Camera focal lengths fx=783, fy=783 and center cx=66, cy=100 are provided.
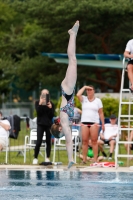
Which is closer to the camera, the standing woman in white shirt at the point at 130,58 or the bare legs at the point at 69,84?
the bare legs at the point at 69,84

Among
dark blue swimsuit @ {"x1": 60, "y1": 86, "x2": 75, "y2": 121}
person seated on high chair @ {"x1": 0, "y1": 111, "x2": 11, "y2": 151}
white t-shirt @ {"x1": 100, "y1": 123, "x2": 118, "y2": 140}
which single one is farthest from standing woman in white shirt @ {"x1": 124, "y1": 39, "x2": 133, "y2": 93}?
white t-shirt @ {"x1": 100, "y1": 123, "x2": 118, "y2": 140}

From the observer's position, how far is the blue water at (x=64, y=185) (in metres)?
12.1

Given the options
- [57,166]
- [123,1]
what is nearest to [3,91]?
[123,1]

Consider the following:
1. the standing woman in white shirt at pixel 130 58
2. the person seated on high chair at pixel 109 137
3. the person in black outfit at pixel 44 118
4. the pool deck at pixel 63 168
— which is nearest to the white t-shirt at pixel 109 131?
the person seated on high chair at pixel 109 137

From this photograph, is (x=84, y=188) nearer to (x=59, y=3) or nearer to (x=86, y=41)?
(x=59, y=3)

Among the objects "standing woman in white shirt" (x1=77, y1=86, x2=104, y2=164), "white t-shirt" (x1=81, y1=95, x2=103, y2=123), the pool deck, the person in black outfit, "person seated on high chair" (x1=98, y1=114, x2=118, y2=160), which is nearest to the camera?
the pool deck

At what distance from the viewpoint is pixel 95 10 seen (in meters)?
43.7

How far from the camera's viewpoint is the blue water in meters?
12.1

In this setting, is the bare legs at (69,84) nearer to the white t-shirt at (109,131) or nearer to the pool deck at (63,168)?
the pool deck at (63,168)

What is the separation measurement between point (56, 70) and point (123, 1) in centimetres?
967

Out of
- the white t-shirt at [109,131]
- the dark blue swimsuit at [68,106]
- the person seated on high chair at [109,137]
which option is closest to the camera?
the dark blue swimsuit at [68,106]

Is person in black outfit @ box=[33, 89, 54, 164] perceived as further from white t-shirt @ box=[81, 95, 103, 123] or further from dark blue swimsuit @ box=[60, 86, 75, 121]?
dark blue swimsuit @ box=[60, 86, 75, 121]

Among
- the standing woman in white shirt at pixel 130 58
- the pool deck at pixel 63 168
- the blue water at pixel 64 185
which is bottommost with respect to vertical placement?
the blue water at pixel 64 185

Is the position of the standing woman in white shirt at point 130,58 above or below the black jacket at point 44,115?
above
